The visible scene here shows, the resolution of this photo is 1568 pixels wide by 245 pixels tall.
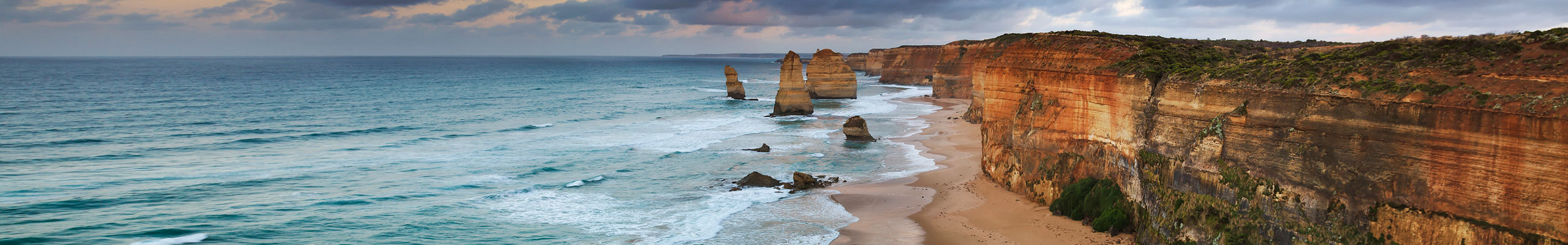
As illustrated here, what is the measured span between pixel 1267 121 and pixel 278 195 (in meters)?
29.2

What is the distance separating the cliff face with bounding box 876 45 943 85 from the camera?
11131 centimetres

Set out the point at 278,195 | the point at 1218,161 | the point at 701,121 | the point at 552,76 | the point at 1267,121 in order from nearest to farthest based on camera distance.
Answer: the point at 1267,121
the point at 1218,161
the point at 278,195
the point at 701,121
the point at 552,76

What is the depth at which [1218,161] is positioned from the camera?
53.9 feet

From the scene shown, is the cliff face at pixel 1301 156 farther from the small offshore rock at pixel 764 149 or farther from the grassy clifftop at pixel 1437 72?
the small offshore rock at pixel 764 149

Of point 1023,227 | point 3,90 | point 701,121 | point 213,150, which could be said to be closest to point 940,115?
point 701,121

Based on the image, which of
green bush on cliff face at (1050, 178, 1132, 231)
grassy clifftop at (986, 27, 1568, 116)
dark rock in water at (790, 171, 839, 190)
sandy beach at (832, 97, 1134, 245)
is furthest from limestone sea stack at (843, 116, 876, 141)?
grassy clifftop at (986, 27, 1568, 116)

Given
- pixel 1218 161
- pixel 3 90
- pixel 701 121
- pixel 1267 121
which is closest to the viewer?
pixel 1267 121

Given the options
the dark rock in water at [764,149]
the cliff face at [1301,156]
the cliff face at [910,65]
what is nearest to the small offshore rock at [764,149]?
the dark rock in water at [764,149]

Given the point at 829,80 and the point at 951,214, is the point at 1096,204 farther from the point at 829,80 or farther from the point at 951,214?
the point at 829,80

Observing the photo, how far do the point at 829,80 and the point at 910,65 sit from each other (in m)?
37.3

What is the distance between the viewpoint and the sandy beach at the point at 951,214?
2095 centimetres

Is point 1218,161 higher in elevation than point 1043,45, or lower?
lower

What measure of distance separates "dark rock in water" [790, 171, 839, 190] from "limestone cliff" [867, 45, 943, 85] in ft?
258

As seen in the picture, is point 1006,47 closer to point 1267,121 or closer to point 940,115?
point 1267,121
